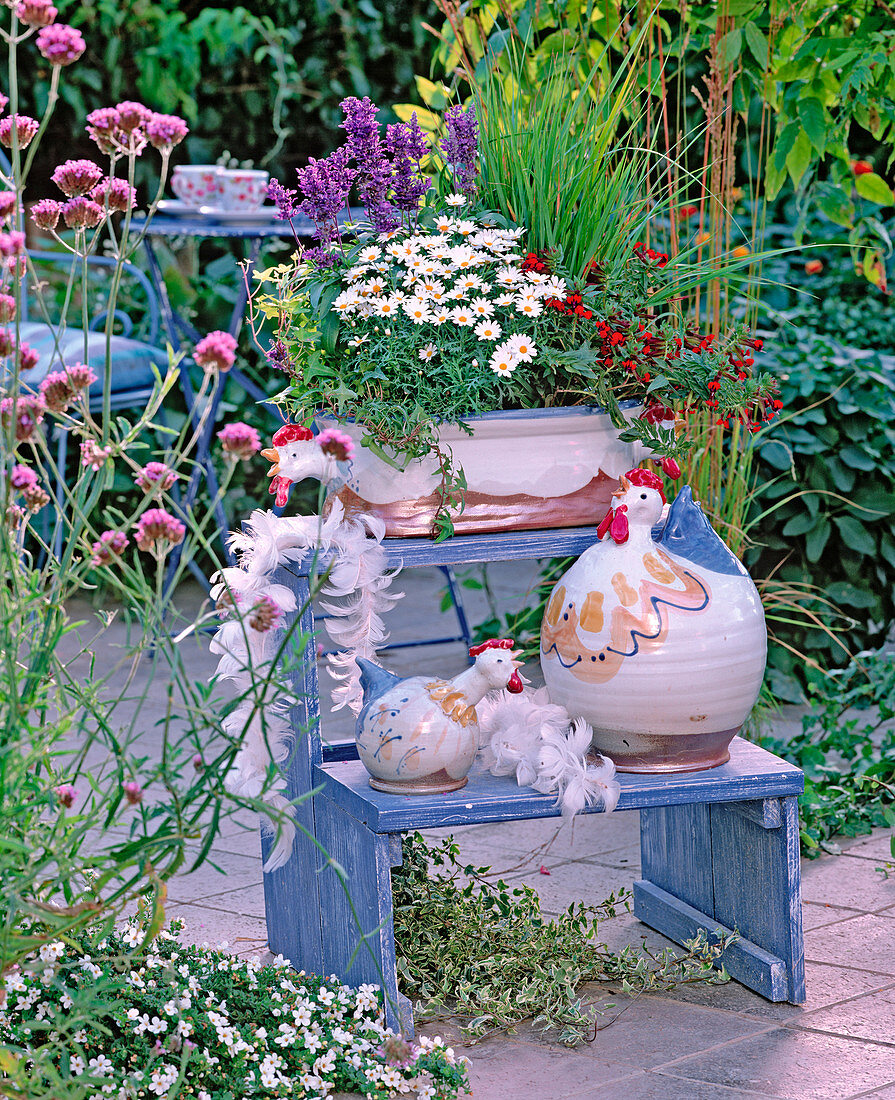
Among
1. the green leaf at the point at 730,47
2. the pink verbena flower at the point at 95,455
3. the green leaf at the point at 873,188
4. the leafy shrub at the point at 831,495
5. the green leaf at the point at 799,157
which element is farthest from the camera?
the leafy shrub at the point at 831,495

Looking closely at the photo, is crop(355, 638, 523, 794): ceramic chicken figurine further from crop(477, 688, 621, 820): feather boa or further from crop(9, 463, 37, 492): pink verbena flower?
crop(9, 463, 37, 492): pink verbena flower

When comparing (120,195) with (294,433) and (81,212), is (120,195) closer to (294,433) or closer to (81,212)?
(81,212)

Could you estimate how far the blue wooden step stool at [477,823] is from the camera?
2010 mm

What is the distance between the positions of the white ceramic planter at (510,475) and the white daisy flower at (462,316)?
145mm

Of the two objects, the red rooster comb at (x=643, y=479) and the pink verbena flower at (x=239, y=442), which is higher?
the pink verbena flower at (x=239, y=442)

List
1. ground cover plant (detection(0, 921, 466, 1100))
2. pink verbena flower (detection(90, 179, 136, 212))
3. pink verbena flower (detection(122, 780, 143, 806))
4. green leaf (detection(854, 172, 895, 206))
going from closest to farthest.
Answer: pink verbena flower (detection(122, 780, 143, 806)) < pink verbena flower (detection(90, 179, 136, 212)) < ground cover plant (detection(0, 921, 466, 1100)) < green leaf (detection(854, 172, 895, 206))

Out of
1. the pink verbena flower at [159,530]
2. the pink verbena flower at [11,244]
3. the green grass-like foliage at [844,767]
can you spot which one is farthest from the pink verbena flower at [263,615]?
the green grass-like foliage at [844,767]

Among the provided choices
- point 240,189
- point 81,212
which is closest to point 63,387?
point 81,212

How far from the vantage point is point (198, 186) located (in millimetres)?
4270

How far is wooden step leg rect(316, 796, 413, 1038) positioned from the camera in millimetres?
1995

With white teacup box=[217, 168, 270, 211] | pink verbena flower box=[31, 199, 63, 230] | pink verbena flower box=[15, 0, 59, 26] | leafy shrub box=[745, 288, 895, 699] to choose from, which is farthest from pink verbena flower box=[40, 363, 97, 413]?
white teacup box=[217, 168, 270, 211]

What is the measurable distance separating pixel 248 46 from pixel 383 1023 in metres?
4.84

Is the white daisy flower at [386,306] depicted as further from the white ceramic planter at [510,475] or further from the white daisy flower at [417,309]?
the white ceramic planter at [510,475]

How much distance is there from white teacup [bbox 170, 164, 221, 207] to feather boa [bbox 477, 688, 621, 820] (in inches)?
98.9
